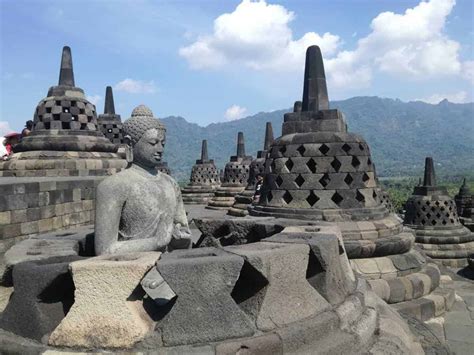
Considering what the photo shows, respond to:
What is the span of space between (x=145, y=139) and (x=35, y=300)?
1.20 meters

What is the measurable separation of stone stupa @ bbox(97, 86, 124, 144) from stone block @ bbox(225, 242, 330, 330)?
11032 millimetres

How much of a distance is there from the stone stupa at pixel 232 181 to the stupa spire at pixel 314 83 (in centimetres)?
827

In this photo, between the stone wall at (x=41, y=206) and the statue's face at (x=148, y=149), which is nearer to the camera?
the statue's face at (x=148, y=149)

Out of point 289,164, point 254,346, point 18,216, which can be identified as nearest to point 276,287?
point 254,346

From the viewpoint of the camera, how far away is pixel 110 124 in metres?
13.0

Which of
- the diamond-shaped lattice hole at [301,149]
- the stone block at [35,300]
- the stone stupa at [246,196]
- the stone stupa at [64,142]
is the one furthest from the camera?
the stone stupa at [246,196]

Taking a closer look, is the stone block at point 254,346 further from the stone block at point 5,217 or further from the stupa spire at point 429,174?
the stupa spire at point 429,174

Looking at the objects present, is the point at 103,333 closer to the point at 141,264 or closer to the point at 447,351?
the point at 141,264

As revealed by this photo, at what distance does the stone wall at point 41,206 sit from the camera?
17.0 ft

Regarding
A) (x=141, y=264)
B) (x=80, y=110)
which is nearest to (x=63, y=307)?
(x=141, y=264)

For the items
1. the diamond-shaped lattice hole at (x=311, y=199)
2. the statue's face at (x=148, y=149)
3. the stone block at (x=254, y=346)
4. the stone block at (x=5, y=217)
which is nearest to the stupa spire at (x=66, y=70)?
the stone block at (x=5, y=217)

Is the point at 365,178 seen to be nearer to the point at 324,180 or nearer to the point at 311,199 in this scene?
the point at 324,180

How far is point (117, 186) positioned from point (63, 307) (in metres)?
0.77

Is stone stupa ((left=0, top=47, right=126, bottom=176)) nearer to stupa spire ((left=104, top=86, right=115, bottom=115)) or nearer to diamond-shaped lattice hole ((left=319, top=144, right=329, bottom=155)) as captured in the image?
stupa spire ((left=104, top=86, right=115, bottom=115))
